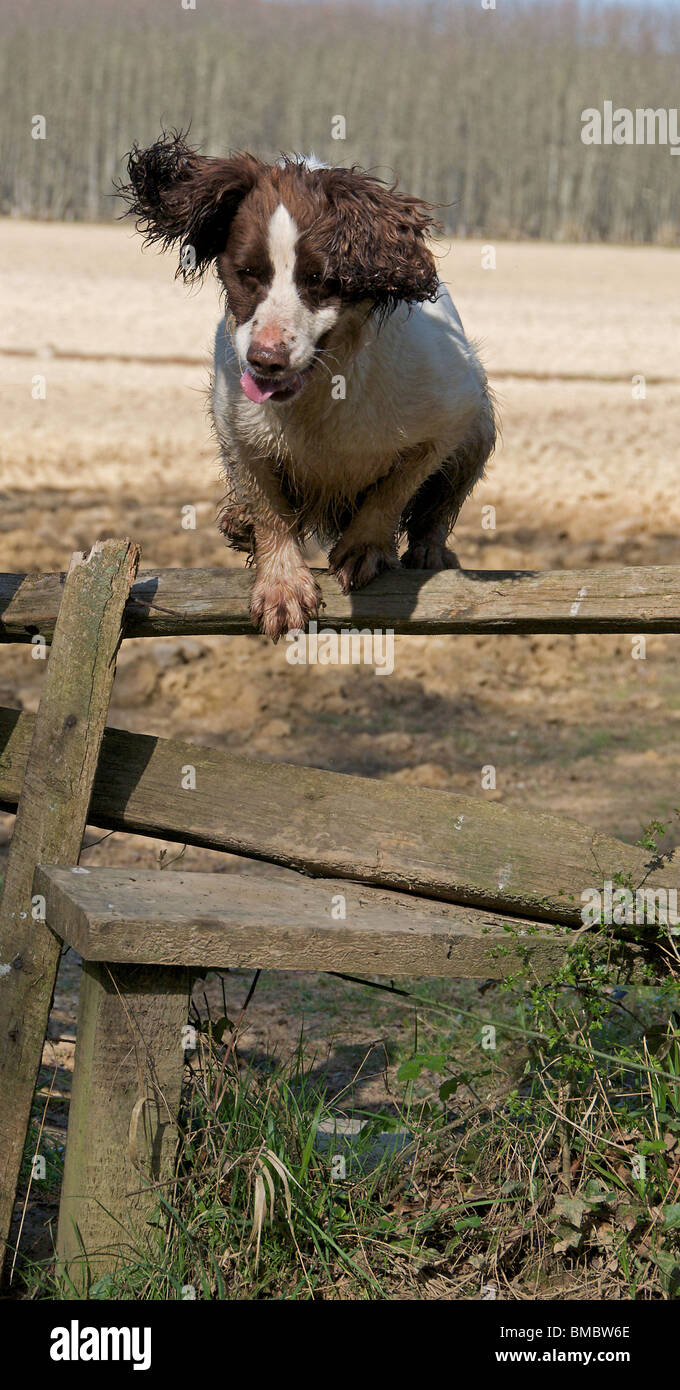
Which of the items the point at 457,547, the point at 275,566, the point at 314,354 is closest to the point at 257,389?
the point at 314,354

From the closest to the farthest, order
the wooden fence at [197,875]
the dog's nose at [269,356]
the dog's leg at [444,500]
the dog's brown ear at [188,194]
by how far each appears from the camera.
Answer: the wooden fence at [197,875], the dog's nose at [269,356], the dog's brown ear at [188,194], the dog's leg at [444,500]

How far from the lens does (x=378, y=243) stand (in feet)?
11.1

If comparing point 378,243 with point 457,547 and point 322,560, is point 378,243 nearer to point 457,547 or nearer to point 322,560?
point 322,560

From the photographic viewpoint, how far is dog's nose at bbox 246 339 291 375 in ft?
10.9

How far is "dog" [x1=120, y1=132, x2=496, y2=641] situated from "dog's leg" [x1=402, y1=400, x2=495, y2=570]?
7 centimetres

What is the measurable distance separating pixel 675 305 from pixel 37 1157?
76.0ft

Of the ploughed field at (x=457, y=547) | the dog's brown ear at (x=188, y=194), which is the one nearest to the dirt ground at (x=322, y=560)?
the ploughed field at (x=457, y=547)

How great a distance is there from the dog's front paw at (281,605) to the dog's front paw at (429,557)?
0.93 meters

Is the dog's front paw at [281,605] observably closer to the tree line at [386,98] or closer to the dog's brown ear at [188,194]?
the dog's brown ear at [188,194]

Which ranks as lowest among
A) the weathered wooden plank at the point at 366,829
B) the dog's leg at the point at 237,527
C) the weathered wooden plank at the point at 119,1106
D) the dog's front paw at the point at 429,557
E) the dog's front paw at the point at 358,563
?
the weathered wooden plank at the point at 119,1106

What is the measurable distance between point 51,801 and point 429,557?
180 cm

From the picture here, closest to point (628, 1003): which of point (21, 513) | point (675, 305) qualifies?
point (21, 513)

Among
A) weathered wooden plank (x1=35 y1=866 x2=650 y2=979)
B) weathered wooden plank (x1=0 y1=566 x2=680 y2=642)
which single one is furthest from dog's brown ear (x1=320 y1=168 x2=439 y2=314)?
weathered wooden plank (x1=35 y1=866 x2=650 y2=979)

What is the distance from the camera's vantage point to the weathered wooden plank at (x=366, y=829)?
3660 millimetres
